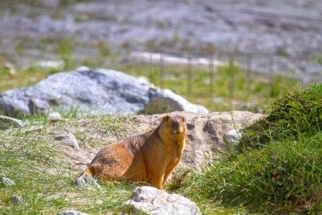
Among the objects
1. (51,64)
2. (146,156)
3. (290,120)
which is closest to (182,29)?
(51,64)

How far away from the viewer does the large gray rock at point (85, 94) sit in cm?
862

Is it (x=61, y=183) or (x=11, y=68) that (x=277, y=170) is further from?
(x=11, y=68)

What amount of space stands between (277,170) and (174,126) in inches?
37.9

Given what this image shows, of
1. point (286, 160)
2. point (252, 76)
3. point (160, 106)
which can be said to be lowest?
point (252, 76)

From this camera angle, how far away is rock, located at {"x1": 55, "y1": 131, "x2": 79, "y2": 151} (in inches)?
244

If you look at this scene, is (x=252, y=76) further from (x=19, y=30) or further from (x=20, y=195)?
(x=20, y=195)

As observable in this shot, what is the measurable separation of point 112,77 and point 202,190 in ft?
13.4

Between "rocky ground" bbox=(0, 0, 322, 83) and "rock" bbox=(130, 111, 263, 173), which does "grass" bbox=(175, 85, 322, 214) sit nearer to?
"rock" bbox=(130, 111, 263, 173)

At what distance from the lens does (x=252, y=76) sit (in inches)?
537

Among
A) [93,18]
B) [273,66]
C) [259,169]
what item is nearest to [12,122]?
[259,169]

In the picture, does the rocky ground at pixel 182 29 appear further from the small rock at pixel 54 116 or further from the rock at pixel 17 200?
the rock at pixel 17 200

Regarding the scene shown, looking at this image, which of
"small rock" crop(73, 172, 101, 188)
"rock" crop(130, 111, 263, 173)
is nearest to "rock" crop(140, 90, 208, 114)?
"rock" crop(130, 111, 263, 173)

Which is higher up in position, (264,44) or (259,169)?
(259,169)

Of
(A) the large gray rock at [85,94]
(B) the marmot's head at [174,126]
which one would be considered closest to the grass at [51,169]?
(B) the marmot's head at [174,126]
